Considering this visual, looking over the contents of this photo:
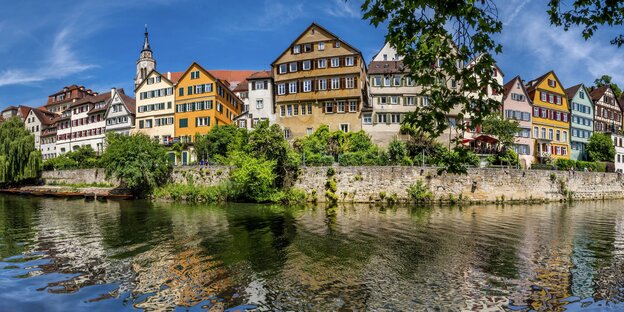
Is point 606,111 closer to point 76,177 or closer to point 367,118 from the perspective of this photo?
point 367,118

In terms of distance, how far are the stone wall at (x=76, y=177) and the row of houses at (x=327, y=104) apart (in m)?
9.62

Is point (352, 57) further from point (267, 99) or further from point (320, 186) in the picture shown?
point (320, 186)

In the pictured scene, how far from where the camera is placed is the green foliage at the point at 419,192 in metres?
40.4

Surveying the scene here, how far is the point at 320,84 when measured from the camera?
5659cm

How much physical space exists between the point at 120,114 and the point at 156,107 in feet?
33.1

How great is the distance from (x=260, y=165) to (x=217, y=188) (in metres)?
7.28

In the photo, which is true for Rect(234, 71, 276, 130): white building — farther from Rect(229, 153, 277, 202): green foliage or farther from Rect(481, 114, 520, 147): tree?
Rect(481, 114, 520, 147): tree

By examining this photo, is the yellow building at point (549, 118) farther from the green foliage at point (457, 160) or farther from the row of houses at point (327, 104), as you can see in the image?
the green foliage at point (457, 160)

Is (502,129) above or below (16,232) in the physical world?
above

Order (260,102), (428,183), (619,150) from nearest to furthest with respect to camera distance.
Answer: (428,183) < (260,102) < (619,150)

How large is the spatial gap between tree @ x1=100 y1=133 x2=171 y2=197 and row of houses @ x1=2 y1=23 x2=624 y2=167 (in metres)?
12.4

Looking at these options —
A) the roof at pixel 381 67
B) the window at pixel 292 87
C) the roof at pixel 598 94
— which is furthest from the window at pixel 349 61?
the roof at pixel 598 94

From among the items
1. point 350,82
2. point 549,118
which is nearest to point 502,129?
point 549,118

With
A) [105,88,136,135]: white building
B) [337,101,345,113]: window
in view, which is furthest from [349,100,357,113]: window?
[105,88,136,135]: white building
